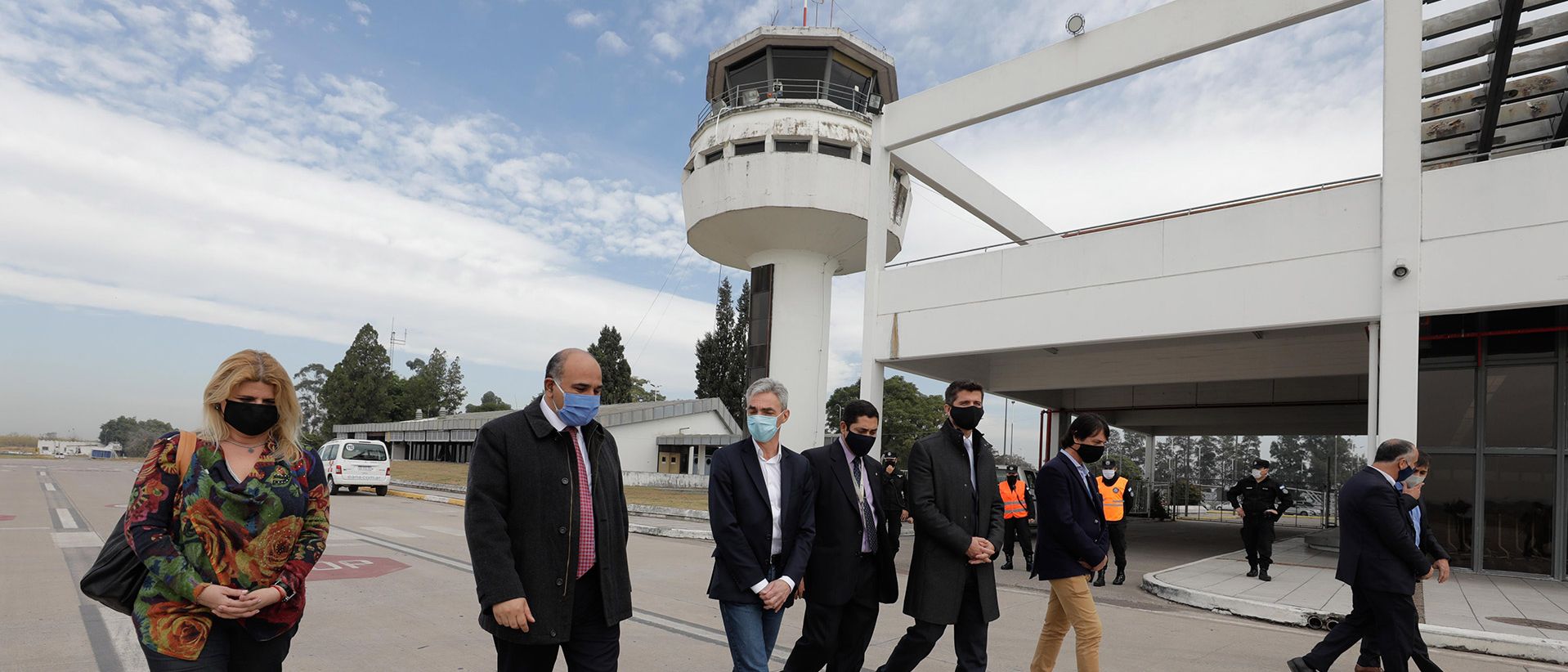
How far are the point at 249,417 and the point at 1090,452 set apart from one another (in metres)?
4.41

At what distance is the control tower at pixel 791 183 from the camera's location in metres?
29.3

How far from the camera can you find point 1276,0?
13.8m

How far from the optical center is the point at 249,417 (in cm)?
329

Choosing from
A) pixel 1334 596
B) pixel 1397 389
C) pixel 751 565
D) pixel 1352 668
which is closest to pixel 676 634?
pixel 751 565

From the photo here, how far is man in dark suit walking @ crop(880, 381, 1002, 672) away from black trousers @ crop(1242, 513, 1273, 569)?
888 centimetres

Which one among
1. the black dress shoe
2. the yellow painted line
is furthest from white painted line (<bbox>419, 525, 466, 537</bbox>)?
the black dress shoe

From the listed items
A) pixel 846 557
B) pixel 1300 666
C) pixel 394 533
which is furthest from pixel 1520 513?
pixel 394 533

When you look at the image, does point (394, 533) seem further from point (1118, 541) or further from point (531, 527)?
point (531, 527)

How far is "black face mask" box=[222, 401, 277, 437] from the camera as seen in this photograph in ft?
10.7

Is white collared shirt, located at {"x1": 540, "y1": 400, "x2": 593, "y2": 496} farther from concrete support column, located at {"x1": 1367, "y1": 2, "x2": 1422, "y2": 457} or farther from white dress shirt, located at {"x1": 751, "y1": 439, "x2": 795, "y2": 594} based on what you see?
concrete support column, located at {"x1": 1367, "y1": 2, "x2": 1422, "y2": 457}

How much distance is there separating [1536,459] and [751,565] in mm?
14756

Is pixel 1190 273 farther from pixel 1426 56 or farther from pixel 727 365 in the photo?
pixel 727 365

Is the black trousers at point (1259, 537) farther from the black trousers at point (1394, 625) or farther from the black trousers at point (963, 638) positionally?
the black trousers at point (963, 638)

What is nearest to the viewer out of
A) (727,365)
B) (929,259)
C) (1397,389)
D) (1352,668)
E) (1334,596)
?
(1352,668)
